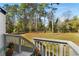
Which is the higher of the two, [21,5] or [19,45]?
[21,5]

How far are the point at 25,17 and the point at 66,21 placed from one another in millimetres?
451

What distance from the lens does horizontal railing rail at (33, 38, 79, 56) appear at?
75.3 inches

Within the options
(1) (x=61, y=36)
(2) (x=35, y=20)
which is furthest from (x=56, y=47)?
(2) (x=35, y=20)

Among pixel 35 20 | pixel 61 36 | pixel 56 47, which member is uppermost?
pixel 35 20

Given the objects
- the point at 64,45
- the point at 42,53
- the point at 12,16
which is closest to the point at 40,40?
the point at 42,53

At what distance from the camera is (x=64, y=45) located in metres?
1.94

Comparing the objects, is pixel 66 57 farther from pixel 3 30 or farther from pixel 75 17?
pixel 3 30

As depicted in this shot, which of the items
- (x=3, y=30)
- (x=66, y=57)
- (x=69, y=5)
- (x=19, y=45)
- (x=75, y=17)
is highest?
(x=69, y=5)

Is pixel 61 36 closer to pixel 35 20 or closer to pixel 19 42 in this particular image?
pixel 35 20

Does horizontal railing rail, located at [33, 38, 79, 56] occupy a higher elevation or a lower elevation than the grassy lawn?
lower

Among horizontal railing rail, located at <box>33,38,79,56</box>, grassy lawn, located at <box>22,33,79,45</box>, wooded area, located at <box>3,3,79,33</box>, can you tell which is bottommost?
horizontal railing rail, located at <box>33,38,79,56</box>

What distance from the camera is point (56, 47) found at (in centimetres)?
196

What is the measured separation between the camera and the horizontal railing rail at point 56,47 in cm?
191

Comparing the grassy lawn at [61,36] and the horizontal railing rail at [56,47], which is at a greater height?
the grassy lawn at [61,36]
